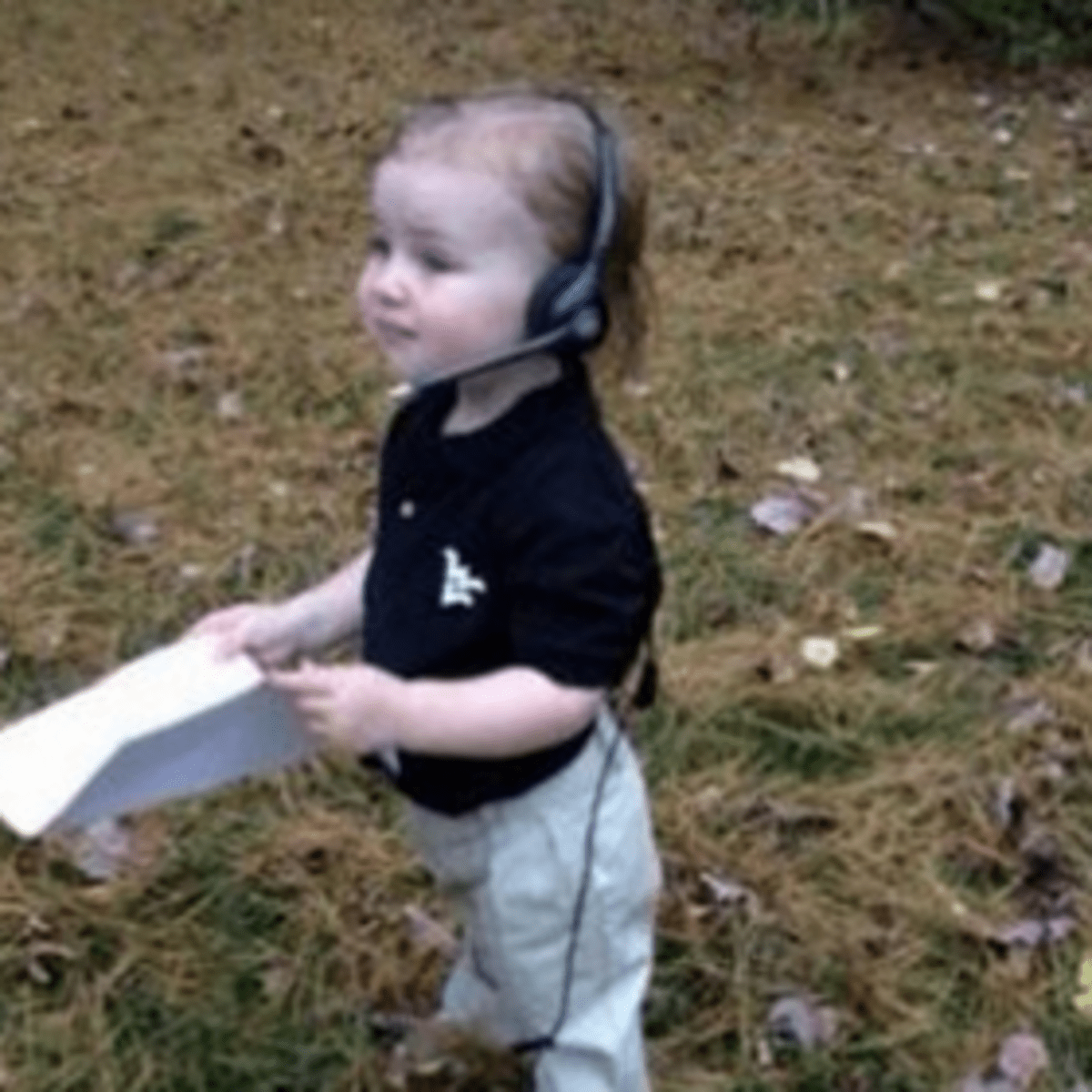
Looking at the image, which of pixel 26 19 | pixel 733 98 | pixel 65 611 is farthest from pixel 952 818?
pixel 26 19

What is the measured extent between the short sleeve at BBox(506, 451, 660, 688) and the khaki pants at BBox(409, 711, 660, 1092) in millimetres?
299

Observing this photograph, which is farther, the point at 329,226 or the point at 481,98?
the point at 329,226

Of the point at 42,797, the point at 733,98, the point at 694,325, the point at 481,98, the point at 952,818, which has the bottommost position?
the point at 733,98

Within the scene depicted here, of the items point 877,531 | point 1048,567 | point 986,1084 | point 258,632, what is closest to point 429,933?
point 986,1084

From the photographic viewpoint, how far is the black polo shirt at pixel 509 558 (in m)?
2.17

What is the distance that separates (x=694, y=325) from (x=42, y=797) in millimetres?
3744

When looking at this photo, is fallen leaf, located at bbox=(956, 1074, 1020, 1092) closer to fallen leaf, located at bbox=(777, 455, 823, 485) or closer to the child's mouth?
the child's mouth

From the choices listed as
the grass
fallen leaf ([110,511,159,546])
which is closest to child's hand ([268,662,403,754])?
the grass

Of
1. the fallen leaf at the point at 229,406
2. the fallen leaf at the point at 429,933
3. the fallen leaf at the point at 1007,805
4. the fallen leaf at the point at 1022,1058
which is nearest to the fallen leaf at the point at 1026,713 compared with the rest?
the fallen leaf at the point at 1007,805

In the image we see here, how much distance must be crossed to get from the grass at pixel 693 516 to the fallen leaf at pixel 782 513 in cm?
5

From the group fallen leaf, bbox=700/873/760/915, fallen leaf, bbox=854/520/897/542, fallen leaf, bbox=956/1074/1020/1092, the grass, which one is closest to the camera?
fallen leaf, bbox=956/1074/1020/1092

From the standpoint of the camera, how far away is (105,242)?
6.39 metres

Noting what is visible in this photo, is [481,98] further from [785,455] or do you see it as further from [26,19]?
[26,19]

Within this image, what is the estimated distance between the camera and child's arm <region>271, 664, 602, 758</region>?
2189 millimetres
